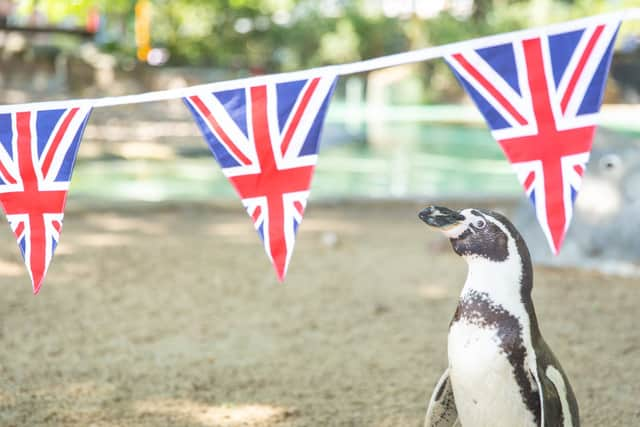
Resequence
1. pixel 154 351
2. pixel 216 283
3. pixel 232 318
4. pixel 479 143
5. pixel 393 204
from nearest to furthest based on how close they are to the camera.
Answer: pixel 154 351, pixel 232 318, pixel 216 283, pixel 393 204, pixel 479 143

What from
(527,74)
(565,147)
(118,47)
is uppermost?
(118,47)

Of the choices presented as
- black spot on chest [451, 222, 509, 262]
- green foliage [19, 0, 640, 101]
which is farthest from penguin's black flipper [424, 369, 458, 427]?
green foliage [19, 0, 640, 101]

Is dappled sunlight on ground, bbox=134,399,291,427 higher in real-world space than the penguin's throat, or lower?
lower

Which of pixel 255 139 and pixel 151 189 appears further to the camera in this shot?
pixel 151 189

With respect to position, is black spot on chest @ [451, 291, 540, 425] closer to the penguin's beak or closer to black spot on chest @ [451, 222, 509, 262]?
black spot on chest @ [451, 222, 509, 262]

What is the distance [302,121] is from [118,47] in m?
15.9

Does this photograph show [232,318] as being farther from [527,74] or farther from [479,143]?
[479,143]

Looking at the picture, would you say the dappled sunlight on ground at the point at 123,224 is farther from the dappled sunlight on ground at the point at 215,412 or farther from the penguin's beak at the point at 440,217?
the penguin's beak at the point at 440,217

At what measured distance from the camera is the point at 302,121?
296 cm

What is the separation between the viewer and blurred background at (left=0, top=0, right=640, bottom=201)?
1102 centimetres

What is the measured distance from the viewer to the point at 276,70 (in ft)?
68.9

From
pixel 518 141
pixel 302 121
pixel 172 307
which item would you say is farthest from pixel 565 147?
pixel 172 307

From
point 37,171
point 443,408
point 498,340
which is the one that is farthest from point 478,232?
point 37,171

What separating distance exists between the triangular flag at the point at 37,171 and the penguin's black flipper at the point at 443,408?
4.92 feet
